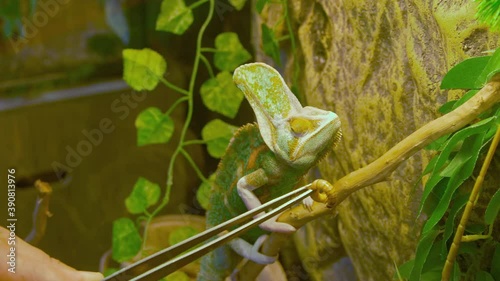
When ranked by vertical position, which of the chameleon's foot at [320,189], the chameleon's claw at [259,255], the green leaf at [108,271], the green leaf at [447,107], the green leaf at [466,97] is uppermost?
the green leaf at [466,97]

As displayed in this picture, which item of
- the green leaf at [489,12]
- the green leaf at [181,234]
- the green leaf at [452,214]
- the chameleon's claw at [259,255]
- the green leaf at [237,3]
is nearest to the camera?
the green leaf at [489,12]

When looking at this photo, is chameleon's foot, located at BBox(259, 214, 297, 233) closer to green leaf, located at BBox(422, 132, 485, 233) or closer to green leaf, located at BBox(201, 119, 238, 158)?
green leaf, located at BBox(422, 132, 485, 233)

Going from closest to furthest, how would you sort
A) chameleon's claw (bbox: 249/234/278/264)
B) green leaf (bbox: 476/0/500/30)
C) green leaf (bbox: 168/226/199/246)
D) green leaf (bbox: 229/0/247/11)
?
green leaf (bbox: 476/0/500/30) → chameleon's claw (bbox: 249/234/278/264) → green leaf (bbox: 168/226/199/246) → green leaf (bbox: 229/0/247/11)

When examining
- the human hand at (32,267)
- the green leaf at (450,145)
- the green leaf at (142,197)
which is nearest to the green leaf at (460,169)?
the green leaf at (450,145)

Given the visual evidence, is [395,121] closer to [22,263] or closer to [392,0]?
[392,0]

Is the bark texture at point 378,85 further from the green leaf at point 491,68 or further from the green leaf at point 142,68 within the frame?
the green leaf at point 142,68

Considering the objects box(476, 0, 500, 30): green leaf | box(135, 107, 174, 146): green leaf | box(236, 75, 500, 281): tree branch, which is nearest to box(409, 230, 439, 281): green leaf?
box(236, 75, 500, 281): tree branch

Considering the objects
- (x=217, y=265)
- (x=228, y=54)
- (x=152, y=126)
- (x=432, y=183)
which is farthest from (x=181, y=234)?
(x=432, y=183)
